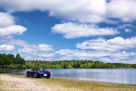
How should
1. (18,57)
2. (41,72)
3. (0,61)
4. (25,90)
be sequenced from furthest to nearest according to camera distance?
(18,57) → (0,61) → (41,72) → (25,90)

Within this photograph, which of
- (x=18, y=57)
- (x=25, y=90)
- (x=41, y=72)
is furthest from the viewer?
(x=18, y=57)

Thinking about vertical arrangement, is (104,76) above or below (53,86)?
below

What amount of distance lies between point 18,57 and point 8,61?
1252 inches

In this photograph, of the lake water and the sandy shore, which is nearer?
the sandy shore

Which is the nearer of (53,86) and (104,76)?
(53,86)

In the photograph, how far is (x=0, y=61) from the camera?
399ft

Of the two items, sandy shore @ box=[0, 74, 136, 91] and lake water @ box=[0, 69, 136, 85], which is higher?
sandy shore @ box=[0, 74, 136, 91]

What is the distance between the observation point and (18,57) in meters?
171

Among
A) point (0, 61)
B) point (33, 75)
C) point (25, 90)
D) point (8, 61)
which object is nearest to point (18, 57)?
point (8, 61)

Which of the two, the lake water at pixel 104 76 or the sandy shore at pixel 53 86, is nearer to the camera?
the sandy shore at pixel 53 86

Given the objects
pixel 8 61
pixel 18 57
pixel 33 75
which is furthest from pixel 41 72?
pixel 18 57

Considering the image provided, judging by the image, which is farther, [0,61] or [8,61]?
[8,61]

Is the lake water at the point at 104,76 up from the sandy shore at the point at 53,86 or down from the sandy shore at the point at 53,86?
down

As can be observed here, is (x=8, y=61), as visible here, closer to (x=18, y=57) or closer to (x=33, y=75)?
(x=18, y=57)
